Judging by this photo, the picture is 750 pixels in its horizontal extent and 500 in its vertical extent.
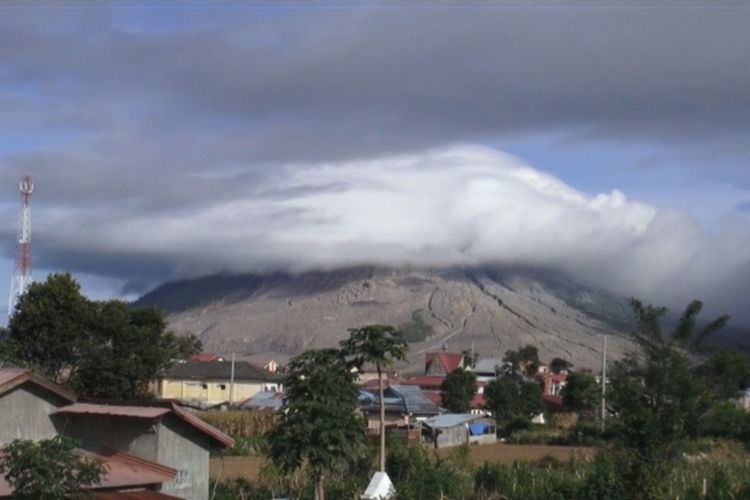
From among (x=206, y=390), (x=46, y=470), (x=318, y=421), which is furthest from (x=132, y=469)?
(x=206, y=390)

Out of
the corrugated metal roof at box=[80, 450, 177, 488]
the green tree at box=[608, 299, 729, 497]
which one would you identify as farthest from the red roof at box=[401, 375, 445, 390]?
the corrugated metal roof at box=[80, 450, 177, 488]

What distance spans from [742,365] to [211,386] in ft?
224

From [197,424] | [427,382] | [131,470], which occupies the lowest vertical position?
[131,470]

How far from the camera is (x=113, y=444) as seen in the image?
2267cm

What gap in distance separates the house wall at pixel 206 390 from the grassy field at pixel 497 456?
4167cm

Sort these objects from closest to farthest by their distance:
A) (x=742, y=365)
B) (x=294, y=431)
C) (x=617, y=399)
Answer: (x=294, y=431) → (x=617, y=399) → (x=742, y=365)

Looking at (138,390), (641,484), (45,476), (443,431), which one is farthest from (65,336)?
(45,476)

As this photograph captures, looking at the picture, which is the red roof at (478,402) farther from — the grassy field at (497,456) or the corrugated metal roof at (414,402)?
the grassy field at (497,456)

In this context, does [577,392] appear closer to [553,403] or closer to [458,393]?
[553,403]

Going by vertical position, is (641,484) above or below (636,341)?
below

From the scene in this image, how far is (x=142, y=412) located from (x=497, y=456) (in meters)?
32.4

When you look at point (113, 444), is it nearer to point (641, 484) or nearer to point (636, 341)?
point (641, 484)

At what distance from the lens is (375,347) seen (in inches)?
1131

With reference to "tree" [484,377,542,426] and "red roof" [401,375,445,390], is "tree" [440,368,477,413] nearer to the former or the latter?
"tree" [484,377,542,426]
